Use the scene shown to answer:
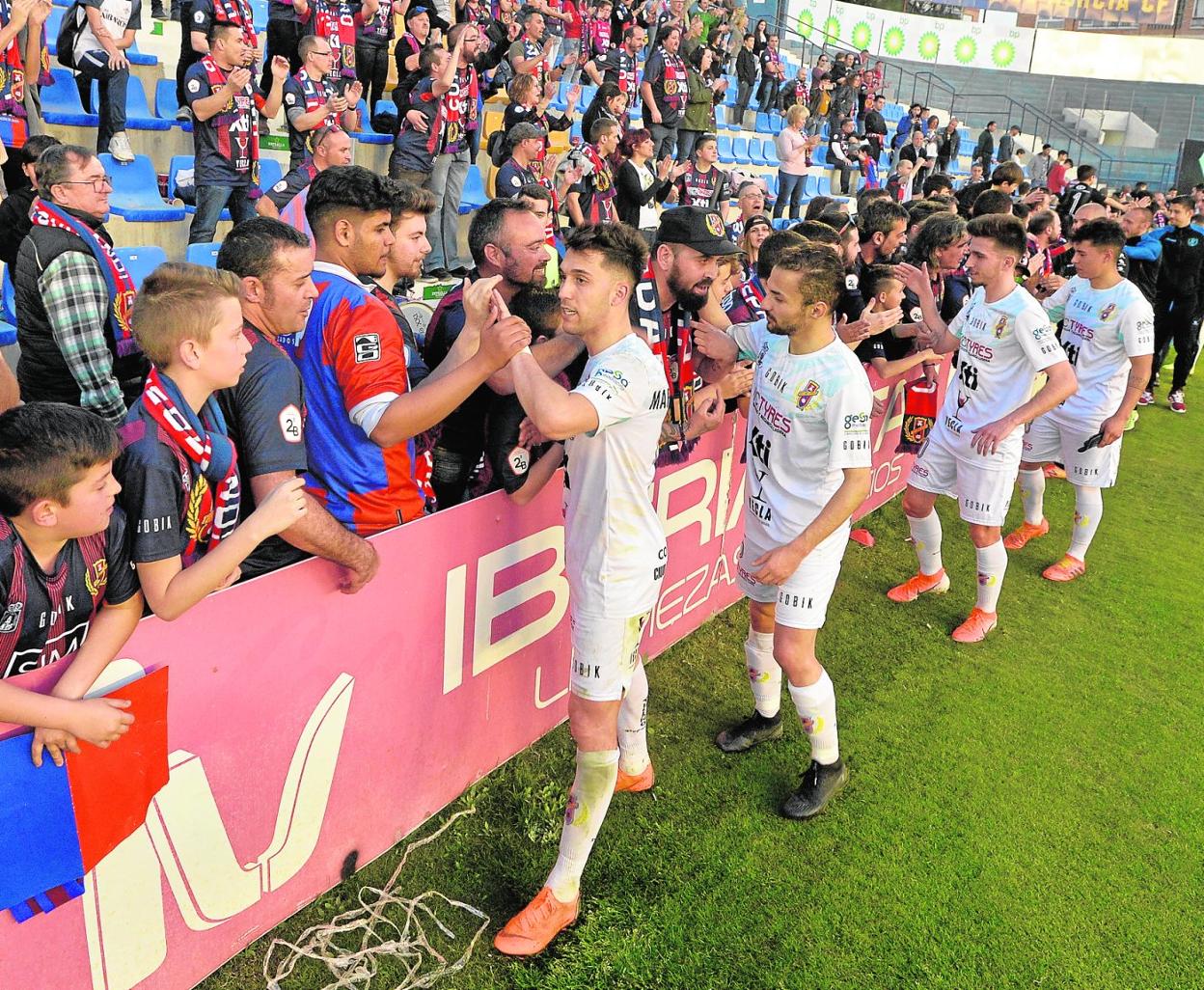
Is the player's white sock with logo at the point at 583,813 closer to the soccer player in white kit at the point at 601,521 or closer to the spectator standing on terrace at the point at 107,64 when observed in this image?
the soccer player in white kit at the point at 601,521

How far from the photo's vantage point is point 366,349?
8.84ft

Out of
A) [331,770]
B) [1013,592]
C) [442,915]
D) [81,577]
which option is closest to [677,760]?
[442,915]

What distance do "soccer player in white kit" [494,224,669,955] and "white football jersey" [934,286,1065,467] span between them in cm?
267

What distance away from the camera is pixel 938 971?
303cm

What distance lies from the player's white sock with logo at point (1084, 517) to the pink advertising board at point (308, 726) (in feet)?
12.9

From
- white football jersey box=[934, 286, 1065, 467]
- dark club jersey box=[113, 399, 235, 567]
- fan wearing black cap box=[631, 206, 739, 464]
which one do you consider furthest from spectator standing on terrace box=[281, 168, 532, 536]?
white football jersey box=[934, 286, 1065, 467]

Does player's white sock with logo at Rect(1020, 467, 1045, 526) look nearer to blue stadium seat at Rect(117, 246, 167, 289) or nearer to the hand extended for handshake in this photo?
the hand extended for handshake

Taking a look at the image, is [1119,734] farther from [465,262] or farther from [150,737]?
[465,262]

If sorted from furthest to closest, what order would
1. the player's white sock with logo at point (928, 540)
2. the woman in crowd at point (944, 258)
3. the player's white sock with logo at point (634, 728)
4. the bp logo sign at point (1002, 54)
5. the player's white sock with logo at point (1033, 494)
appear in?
the bp logo sign at point (1002, 54)
the player's white sock with logo at point (1033, 494)
the woman in crowd at point (944, 258)
the player's white sock with logo at point (928, 540)
the player's white sock with logo at point (634, 728)

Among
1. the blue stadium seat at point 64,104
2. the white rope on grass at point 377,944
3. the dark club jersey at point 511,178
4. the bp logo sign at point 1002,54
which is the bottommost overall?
the white rope on grass at point 377,944

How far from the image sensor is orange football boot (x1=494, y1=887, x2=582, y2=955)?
9.58 feet

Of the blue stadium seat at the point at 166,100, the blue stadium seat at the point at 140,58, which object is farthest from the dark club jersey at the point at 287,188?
the blue stadium seat at the point at 140,58

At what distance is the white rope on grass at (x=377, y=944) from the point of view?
2746 millimetres

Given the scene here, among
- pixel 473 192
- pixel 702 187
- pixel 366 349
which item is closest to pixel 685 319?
pixel 366 349
